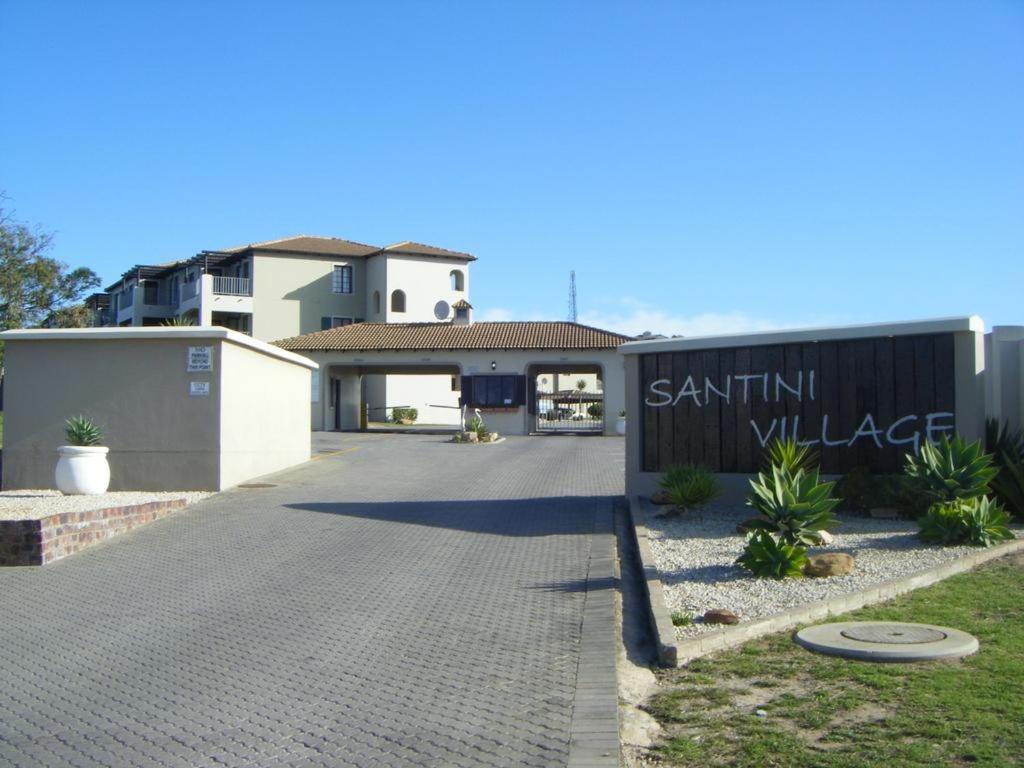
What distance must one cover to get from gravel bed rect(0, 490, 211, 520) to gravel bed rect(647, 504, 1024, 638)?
791cm

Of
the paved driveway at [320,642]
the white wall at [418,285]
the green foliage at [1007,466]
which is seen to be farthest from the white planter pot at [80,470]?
the white wall at [418,285]

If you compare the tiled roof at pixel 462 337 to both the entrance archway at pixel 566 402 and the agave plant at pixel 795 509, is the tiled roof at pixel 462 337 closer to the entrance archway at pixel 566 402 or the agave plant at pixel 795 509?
the entrance archway at pixel 566 402

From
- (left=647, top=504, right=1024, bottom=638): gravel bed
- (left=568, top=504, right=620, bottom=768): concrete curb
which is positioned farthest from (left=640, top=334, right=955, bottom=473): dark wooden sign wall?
(left=568, top=504, right=620, bottom=768): concrete curb

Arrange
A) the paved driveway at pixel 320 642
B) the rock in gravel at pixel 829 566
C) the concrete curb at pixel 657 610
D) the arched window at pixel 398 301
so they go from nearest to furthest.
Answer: the paved driveway at pixel 320 642
the concrete curb at pixel 657 610
the rock in gravel at pixel 829 566
the arched window at pixel 398 301

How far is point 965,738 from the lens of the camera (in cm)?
504

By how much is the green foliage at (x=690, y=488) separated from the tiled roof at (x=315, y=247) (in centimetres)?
4243

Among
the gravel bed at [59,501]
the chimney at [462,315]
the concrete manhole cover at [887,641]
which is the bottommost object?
the concrete manhole cover at [887,641]

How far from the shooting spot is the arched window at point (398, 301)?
53094mm

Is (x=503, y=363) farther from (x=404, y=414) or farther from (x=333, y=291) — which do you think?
(x=333, y=291)

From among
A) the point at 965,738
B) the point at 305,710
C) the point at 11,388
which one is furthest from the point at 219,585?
the point at 11,388

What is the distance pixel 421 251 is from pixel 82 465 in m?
38.5

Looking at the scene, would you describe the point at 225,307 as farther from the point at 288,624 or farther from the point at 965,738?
the point at 965,738

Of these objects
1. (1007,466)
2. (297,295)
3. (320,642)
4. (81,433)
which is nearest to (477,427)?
(81,433)

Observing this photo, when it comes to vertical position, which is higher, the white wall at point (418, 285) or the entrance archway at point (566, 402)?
the white wall at point (418, 285)
